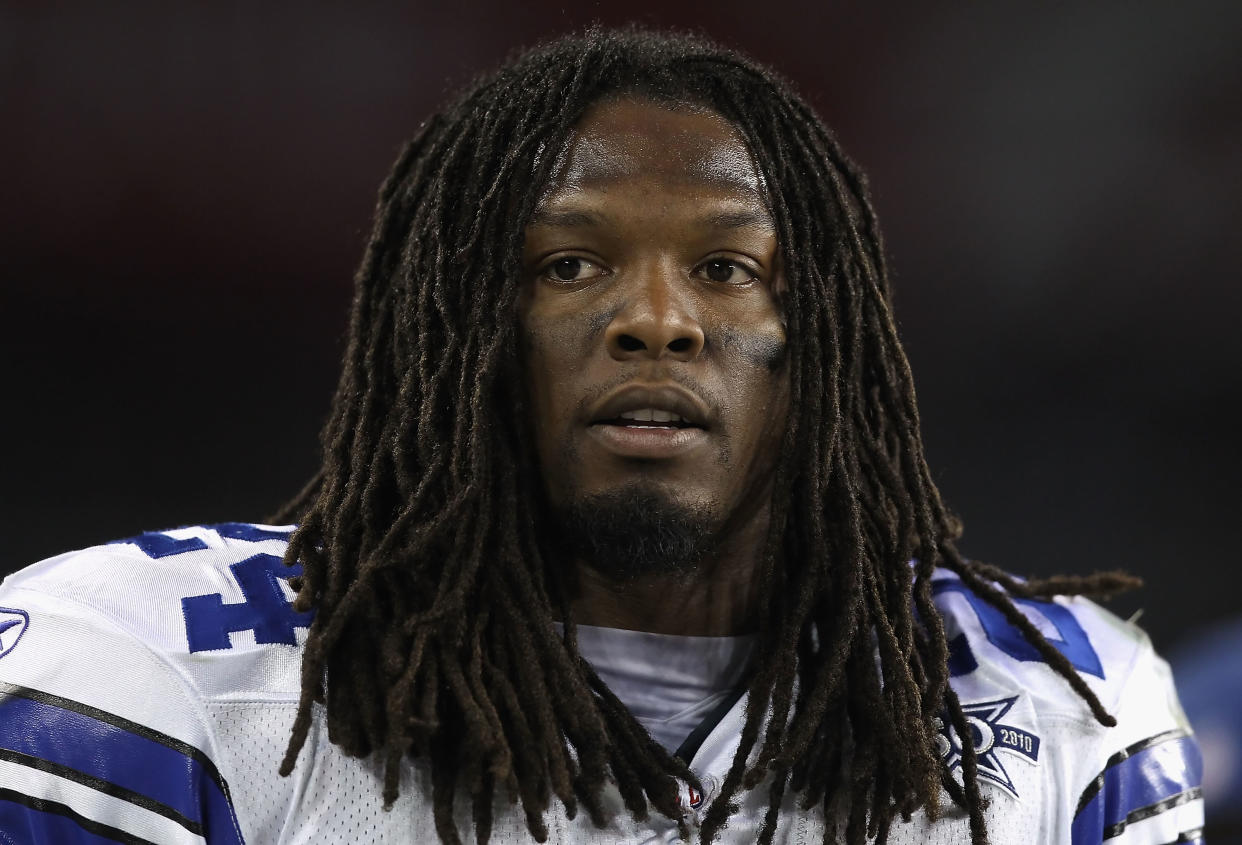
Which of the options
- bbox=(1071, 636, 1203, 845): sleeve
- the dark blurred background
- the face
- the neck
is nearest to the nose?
the face

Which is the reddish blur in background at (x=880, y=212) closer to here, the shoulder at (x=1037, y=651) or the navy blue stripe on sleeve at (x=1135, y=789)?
the shoulder at (x=1037, y=651)

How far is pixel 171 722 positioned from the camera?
69.6 inches

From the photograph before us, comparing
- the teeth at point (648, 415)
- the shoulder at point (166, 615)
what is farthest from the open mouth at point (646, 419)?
the shoulder at point (166, 615)

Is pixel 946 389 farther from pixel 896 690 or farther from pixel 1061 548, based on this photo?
pixel 896 690

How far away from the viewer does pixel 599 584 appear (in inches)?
80.2

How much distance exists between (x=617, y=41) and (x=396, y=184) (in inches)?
15.0

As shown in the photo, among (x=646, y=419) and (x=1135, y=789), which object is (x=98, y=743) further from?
(x=1135, y=789)

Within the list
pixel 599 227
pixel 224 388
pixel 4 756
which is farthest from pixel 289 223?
pixel 4 756

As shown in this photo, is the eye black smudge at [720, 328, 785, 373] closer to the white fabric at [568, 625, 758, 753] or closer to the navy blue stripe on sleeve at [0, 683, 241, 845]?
the white fabric at [568, 625, 758, 753]

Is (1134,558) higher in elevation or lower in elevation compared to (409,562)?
lower

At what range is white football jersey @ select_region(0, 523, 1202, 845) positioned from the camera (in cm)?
173

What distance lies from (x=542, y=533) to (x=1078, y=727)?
788mm

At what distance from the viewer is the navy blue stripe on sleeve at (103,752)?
5.62 feet

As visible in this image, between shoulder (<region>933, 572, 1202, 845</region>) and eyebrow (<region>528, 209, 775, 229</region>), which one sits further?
shoulder (<region>933, 572, 1202, 845</region>)
